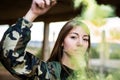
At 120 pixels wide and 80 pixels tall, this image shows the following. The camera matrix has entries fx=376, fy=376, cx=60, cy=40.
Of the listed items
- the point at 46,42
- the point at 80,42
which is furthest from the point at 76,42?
the point at 46,42

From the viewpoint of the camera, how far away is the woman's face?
1.83ft

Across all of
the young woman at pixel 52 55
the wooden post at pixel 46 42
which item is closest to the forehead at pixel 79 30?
the young woman at pixel 52 55

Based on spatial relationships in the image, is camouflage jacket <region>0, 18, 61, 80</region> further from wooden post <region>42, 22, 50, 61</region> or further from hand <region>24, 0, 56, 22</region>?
wooden post <region>42, 22, 50, 61</region>

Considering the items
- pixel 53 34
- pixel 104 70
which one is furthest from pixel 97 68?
pixel 53 34

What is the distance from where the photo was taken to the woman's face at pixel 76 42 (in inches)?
21.9

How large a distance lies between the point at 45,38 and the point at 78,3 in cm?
29

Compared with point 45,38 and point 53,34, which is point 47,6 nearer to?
point 53,34

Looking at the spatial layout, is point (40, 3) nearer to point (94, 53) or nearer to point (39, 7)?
point (39, 7)

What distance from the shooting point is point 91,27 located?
0.56 metres

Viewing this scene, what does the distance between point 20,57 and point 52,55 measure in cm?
8

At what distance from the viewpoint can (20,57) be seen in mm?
503

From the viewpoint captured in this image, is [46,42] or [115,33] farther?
[46,42]

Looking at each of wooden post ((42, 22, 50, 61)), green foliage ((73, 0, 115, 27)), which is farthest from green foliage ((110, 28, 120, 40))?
wooden post ((42, 22, 50, 61))

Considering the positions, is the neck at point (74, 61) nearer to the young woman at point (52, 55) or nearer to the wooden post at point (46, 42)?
the young woman at point (52, 55)
